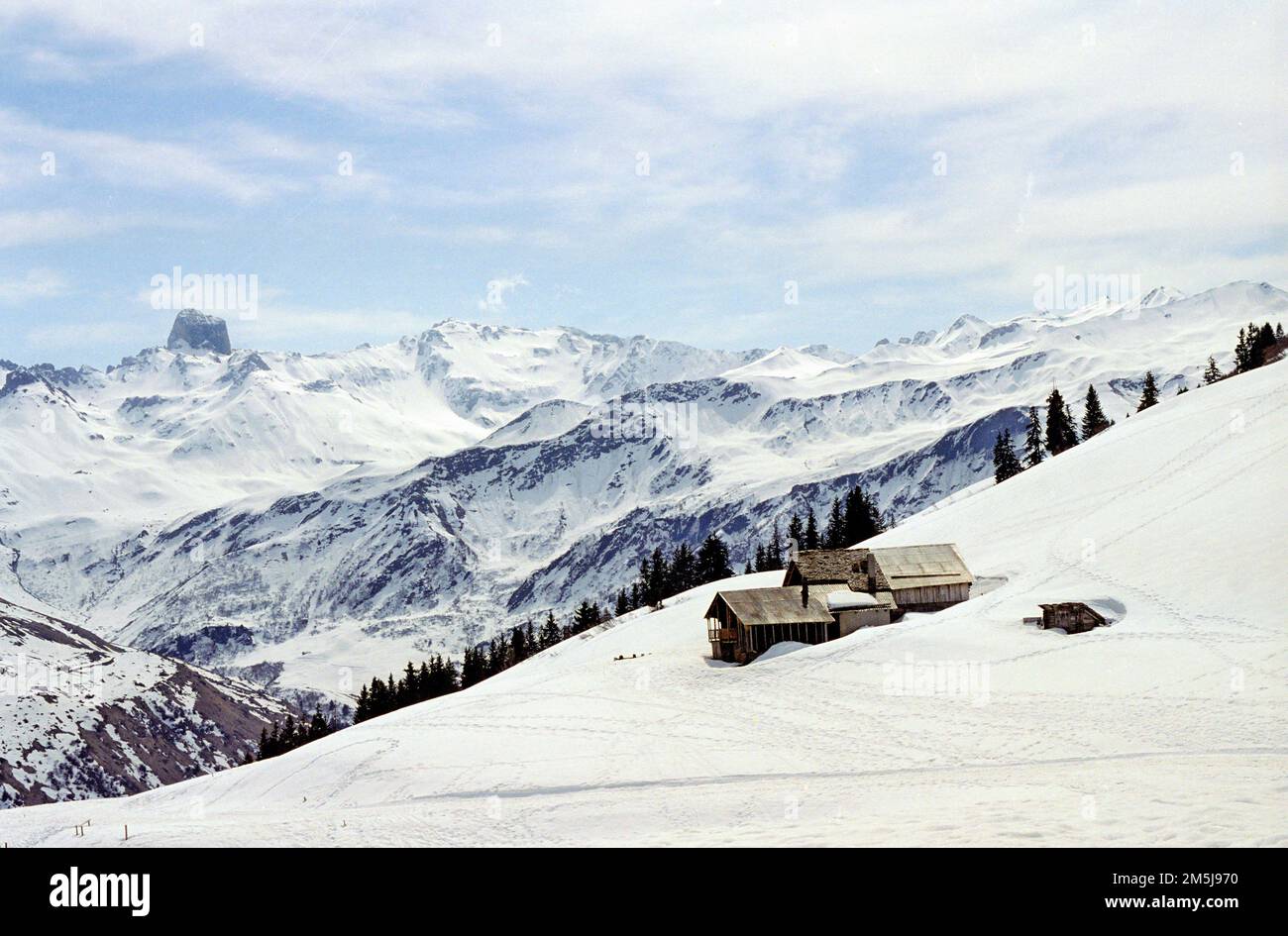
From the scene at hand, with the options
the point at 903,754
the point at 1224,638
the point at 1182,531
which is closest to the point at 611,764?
the point at 903,754

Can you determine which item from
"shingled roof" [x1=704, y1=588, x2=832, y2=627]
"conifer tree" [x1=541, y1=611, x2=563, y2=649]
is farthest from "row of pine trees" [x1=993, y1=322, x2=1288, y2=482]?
"shingled roof" [x1=704, y1=588, x2=832, y2=627]

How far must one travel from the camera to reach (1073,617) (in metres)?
62.1

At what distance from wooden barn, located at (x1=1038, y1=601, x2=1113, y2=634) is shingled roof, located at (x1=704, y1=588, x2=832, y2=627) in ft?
45.7

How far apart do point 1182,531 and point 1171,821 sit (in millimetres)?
50081

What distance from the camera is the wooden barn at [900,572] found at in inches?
2968

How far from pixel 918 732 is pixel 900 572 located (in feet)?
95.1

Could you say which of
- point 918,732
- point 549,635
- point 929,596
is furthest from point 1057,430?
point 918,732

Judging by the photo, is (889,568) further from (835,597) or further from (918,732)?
(918,732)

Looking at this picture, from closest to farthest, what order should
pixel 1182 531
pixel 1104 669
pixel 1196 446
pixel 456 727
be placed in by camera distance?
1. pixel 1104 669
2. pixel 456 727
3. pixel 1182 531
4. pixel 1196 446

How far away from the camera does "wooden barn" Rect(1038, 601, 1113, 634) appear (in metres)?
61.7

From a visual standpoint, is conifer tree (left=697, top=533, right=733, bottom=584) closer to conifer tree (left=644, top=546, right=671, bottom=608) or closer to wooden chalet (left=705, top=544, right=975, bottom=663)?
conifer tree (left=644, top=546, right=671, bottom=608)

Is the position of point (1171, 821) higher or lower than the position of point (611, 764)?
higher
